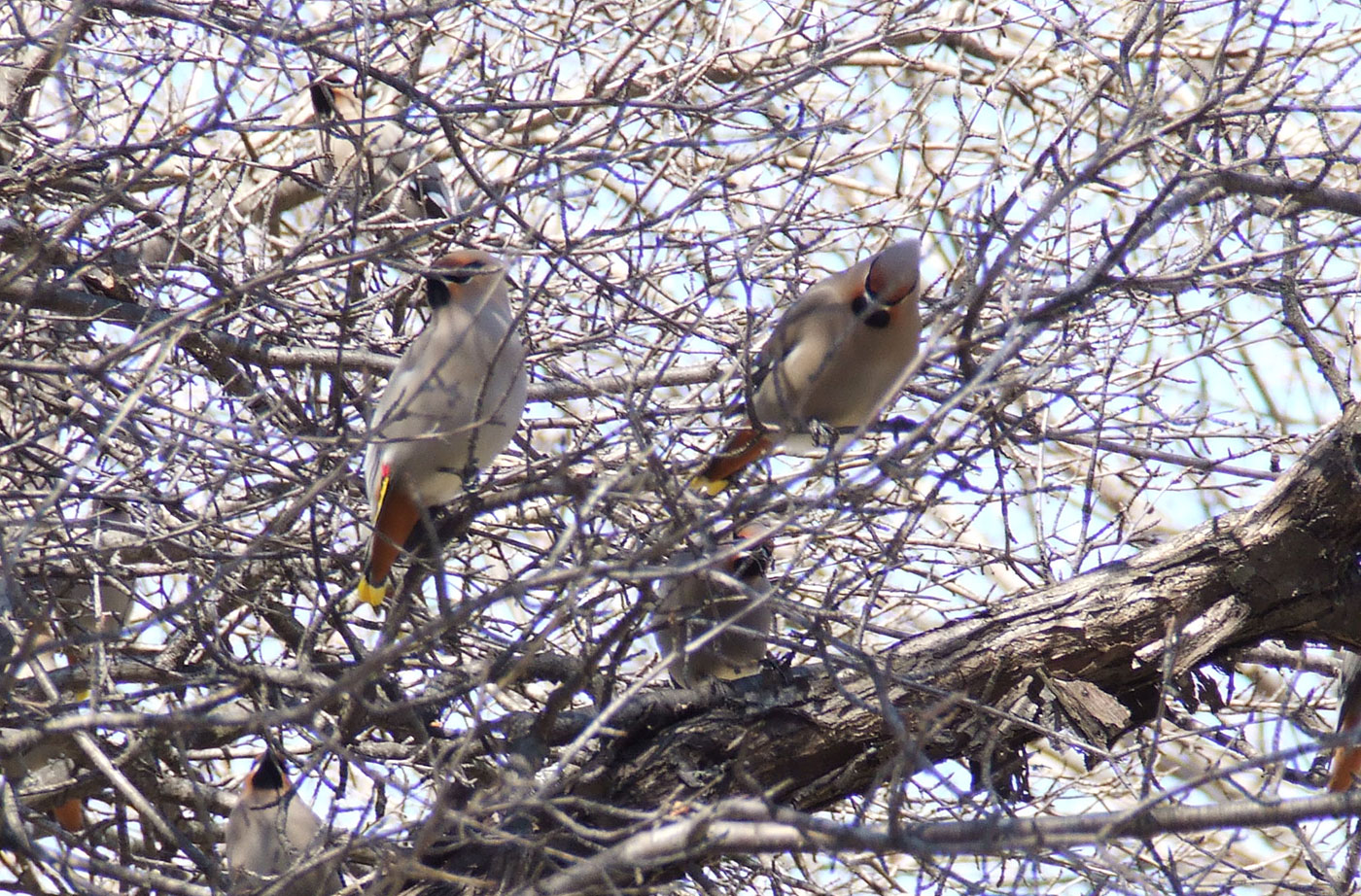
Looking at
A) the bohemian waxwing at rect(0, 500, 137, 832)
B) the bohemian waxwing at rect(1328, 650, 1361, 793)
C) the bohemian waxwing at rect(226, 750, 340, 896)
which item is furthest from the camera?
the bohemian waxwing at rect(1328, 650, 1361, 793)

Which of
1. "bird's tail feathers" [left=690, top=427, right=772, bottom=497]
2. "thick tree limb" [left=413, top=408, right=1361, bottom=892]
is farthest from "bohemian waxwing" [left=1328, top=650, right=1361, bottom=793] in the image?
A: "bird's tail feathers" [left=690, top=427, right=772, bottom=497]

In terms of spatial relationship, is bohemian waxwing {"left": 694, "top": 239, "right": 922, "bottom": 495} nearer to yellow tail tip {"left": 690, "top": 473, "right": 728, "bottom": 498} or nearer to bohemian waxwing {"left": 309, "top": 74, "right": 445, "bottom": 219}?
yellow tail tip {"left": 690, "top": 473, "right": 728, "bottom": 498}

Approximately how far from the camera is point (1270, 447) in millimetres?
4824

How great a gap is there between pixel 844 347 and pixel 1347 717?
1.97 meters

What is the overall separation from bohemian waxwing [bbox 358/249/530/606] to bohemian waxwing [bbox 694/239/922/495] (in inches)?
24.7

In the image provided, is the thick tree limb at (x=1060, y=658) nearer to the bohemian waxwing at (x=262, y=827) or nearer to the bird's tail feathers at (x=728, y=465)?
the bird's tail feathers at (x=728, y=465)

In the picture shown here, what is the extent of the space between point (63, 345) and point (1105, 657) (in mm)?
2785

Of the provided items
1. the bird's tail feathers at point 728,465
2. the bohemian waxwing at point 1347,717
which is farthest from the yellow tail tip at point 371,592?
the bohemian waxwing at point 1347,717

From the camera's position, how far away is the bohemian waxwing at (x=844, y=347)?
12.5 feet

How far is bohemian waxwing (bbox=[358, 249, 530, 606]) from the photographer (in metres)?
3.58

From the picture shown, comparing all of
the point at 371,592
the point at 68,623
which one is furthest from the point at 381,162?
the point at 371,592

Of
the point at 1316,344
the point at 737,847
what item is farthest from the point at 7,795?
the point at 1316,344

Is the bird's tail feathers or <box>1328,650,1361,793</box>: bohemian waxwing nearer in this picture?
the bird's tail feathers

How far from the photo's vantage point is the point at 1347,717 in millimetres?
4422
